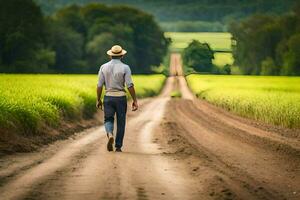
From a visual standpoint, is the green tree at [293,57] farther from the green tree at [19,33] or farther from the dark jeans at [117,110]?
the dark jeans at [117,110]

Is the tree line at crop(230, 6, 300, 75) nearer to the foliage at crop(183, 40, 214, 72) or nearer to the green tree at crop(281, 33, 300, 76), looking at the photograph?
the green tree at crop(281, 33, 300, 76)

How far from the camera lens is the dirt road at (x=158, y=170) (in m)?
8.19

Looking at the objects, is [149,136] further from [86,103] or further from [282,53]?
[282,53]

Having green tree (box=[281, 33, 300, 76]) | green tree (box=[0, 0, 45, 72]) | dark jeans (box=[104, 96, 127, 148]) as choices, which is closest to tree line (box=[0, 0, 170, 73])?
green tree (box=[0, 0, 45, 72])

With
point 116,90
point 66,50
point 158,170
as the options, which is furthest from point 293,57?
point 158,170

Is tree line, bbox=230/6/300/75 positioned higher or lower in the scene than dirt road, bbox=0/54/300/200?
higher

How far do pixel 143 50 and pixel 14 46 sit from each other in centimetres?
3844

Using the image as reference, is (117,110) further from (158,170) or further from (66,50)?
(66,50)

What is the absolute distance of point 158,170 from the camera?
413 inches

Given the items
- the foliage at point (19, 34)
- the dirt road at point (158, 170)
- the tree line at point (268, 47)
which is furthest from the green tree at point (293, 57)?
the dirt road at point (158, 170)

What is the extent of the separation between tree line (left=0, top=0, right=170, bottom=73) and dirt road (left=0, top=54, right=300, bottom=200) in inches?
2934

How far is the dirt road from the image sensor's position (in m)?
8.19

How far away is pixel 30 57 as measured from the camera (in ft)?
297

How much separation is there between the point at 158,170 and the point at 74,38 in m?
99.6
